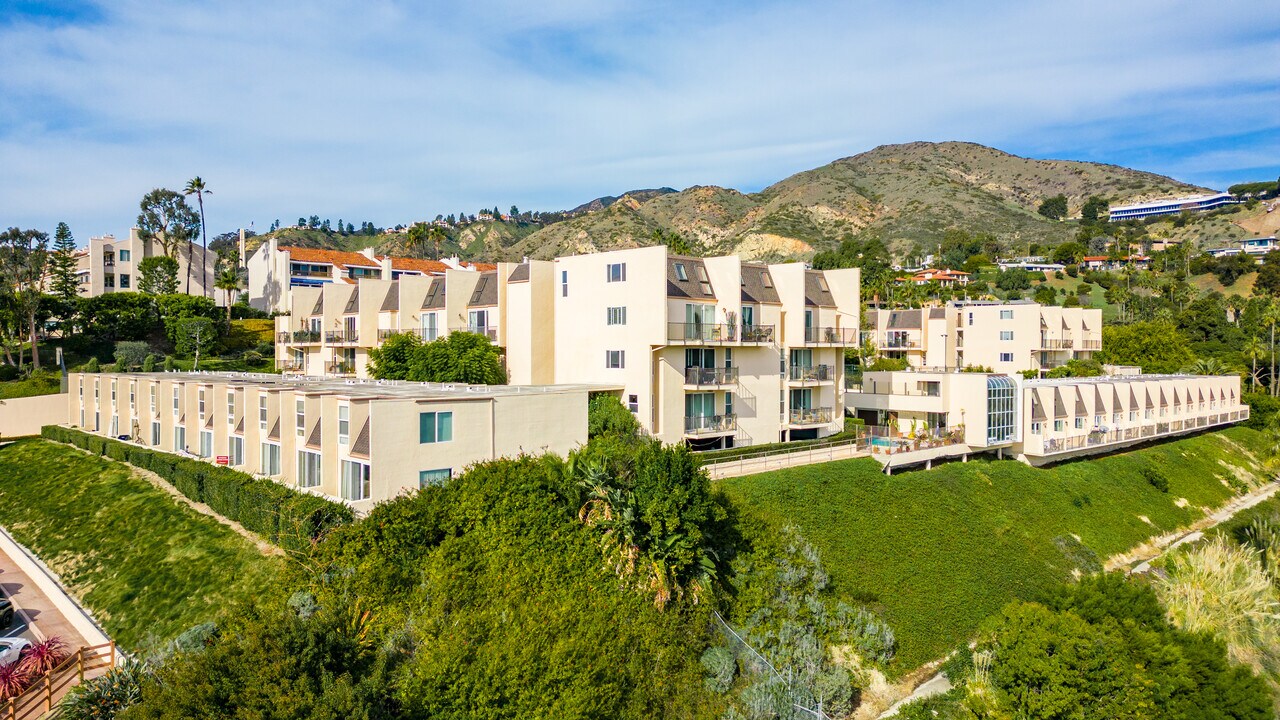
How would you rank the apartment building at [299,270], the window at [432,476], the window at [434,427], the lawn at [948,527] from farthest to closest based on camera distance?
the apartment building at [299,270]
the lawn at [948,527]
the window at [434,427]
the window at [432,476]

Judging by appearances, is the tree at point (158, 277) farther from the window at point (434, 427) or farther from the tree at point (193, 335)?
the window at point (434, 427)

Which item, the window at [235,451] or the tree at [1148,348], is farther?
the tree at [1148,348]

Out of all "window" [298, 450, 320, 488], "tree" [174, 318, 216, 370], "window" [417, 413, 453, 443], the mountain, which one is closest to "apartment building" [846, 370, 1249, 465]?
"window" [417, 413, 453, 443]

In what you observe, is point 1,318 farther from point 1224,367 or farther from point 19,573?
point 1224,367

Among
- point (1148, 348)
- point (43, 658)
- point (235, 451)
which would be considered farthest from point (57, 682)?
point (1148, 348)

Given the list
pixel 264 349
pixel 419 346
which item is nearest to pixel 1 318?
pixel 264 349

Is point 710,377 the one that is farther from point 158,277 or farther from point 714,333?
point 158,277

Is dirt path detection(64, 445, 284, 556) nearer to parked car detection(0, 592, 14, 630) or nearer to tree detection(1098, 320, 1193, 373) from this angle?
parked car detection(0, 592, 14, 630)

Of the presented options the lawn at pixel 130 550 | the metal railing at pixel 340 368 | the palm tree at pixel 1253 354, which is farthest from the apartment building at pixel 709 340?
the palm tree at pixel 1253 354
